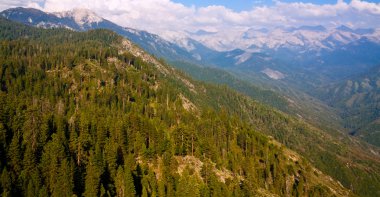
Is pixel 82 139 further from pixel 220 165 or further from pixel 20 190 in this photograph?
pixel 220 165

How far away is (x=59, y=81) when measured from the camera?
641 ft

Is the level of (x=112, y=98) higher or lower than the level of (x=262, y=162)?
higher

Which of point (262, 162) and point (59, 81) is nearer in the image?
point (262, 162)

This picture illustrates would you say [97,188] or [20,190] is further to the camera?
[97,188]

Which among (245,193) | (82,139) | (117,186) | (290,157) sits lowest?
(290,157)

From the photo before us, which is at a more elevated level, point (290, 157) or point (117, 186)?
point (117, 186)

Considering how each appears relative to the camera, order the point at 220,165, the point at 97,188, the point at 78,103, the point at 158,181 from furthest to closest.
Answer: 1. the point at 78,103
2. the point at 220,165
3. the point at 158,181
4. the point at 97,188

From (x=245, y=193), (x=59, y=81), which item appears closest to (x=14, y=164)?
(x=245, y=193)

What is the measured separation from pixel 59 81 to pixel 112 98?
34.7 meters

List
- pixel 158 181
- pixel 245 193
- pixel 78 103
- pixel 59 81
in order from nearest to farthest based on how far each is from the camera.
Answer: pixel 158 181 < pixel 245 193 < pixel 78 103 < pixel 59 81

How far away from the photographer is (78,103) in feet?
599

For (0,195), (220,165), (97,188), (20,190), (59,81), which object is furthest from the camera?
(59,81)

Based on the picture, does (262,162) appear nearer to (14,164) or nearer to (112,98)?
(112,98)

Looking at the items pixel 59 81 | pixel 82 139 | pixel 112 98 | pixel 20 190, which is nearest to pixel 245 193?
pixel 82 139
